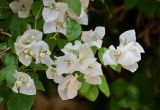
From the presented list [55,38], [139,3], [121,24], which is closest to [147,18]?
[121,24]

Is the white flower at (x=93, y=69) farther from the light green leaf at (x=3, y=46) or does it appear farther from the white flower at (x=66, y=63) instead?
the light green leaf at (x=3, y=46)

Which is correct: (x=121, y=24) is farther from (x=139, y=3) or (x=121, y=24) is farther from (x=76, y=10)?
(x=76, y=10)

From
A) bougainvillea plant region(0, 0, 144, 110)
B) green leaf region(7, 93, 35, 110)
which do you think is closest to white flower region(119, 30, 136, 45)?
bougainvillea plant region(0, 0, 144, 110)

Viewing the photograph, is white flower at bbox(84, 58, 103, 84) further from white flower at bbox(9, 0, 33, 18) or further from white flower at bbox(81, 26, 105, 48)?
white flower at bbox(9, 0, 33, 18)

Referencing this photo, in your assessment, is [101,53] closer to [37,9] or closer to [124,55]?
[124,55]

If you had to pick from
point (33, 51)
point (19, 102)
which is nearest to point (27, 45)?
point (33, 51)

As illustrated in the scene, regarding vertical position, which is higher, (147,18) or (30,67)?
(30,67)
